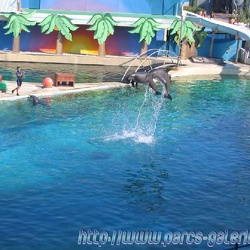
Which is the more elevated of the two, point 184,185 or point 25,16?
point 25,16

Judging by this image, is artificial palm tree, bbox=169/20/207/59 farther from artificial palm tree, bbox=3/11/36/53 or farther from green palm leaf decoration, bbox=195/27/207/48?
artificial palm tree, bbox=3/11/36/53

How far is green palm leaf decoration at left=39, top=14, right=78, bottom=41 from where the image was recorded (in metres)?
51.5

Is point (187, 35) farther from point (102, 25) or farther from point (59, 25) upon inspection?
point (59, 25)

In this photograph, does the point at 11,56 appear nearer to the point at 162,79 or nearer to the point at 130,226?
the point at 162,79

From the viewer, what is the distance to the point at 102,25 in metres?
51.7

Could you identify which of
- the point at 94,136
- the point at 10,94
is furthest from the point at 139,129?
the point at 10,94

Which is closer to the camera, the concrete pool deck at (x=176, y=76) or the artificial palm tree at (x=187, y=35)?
the concrete pool deck at (x=176, y=76)

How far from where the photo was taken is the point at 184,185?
21.4 metres

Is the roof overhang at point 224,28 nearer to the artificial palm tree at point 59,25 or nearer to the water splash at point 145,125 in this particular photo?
the artificial palm tree at point 59,25

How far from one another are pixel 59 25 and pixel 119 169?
31.7 metres

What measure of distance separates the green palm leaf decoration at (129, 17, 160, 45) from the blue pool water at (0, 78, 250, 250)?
681 inches

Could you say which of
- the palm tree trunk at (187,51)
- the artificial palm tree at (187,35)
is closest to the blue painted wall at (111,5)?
the artificial palm tree at (187,35)

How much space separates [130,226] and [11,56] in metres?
37.0

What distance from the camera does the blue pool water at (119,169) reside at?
58.6ft
